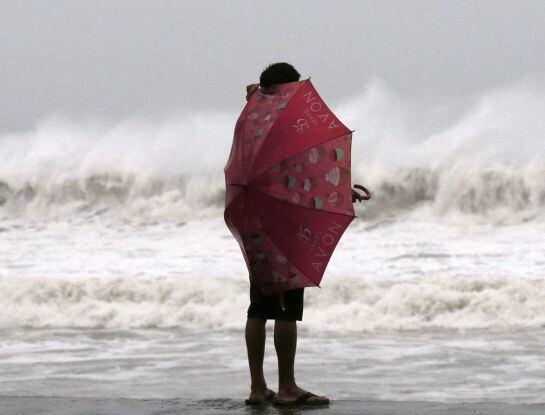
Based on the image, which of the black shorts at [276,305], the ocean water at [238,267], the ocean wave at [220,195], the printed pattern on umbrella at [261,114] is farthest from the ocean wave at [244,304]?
the ocean wave at [220,195]

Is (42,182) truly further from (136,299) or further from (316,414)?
(316,414)

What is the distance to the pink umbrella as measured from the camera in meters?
4.23

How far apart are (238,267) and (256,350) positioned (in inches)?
363

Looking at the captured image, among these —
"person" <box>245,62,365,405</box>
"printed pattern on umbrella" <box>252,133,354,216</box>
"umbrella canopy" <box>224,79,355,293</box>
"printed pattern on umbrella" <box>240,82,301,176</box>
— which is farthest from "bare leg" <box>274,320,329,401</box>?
"printed pattern on umbrella" <box>240,82,301,176</box>

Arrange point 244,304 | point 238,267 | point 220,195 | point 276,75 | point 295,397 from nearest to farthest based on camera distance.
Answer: point 276,75 → point 295,397 → point 244,304 → point 238,267 → point 220,195

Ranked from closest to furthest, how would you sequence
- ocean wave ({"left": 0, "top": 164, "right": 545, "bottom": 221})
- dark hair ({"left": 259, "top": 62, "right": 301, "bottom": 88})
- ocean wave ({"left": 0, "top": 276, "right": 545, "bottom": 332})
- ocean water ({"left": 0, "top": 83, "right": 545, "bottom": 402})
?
dark hair ({"left": 259, "top": 62, "right": 301, "bottom": 88})
ocean water ({"left": 0, "top": 83, "right": 545, "bottom": 402})
ocean wave ({"left": 0, "top": 276, "right": 545, "bottom": 332})
ocean wave ({"left": 0, "top": 164, "right": 545, "bottom": 221})

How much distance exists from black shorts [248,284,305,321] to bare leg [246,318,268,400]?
45 millimetres

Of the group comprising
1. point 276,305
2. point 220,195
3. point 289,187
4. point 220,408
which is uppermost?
point 220,195

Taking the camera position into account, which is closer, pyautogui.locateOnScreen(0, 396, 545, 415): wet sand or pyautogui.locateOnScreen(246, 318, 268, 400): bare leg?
pyautogui.locateOnScreen(0, 396, 545, 415): wet sand

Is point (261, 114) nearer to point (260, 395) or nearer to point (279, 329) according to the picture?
point (279, 329)

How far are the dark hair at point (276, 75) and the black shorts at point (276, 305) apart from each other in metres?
0.85

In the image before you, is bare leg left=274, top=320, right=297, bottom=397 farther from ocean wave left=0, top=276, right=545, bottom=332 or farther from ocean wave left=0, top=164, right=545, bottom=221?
ocean wave left=0, top=164, right=545, bottom=221

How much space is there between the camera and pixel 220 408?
4.42 metres

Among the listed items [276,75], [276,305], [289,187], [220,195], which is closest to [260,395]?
[276,305]
